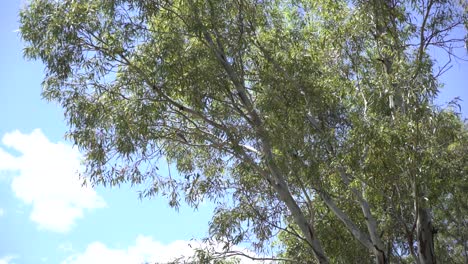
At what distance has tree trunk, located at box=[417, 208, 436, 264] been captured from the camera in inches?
275

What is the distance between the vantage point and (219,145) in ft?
26.2

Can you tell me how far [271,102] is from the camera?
303 inches

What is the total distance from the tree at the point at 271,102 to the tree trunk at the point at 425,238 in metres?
0.02

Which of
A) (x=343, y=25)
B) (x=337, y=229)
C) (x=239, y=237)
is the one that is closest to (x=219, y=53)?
(x=343, y=25)

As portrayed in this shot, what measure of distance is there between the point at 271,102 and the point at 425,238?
8.31 feet

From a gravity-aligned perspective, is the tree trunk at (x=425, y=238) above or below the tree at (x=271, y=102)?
below

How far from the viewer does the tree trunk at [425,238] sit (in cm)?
698

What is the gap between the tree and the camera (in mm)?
6895

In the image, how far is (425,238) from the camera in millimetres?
7086

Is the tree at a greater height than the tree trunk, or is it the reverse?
the tree

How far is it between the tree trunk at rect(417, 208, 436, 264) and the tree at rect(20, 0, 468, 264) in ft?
0.05

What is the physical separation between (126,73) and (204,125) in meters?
1.52

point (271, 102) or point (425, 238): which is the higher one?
point (271, 102)

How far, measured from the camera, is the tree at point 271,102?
6895 mm
